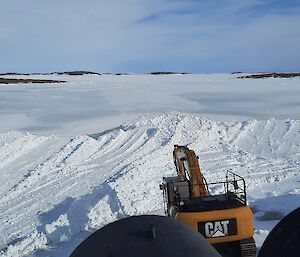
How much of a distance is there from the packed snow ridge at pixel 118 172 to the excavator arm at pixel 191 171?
134cm

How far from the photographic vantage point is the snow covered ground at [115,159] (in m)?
9.14

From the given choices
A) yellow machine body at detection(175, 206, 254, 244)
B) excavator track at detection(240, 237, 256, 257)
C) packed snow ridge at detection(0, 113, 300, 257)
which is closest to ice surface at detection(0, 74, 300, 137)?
packed snow ridge at detection(0, 113, 300, 257)

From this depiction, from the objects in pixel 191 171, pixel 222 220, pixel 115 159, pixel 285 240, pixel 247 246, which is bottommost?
pixel 247 246

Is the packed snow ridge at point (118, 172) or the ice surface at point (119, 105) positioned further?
the ice surface at point (119, 105)

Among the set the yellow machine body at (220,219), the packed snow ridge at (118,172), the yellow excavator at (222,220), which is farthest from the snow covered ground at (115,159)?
the yellow machine body at (220,219)

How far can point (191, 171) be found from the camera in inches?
317

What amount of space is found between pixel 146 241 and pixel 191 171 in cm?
441

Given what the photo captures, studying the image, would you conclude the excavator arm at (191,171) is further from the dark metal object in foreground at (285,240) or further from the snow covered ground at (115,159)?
the dark metal object in foreground at (285,240)

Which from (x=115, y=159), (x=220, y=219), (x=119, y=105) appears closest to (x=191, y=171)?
(x=220, y=219)

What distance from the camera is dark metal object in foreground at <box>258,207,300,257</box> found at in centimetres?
372

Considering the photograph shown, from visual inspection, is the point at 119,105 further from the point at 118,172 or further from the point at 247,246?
the point at 247,246

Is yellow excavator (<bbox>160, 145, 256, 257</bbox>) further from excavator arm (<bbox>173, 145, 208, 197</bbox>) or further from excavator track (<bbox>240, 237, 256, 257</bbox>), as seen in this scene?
excavator arm (<bbox>173, 145, 208, 197</bbox>)

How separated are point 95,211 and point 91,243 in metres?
5.37

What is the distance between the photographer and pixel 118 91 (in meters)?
27.8
